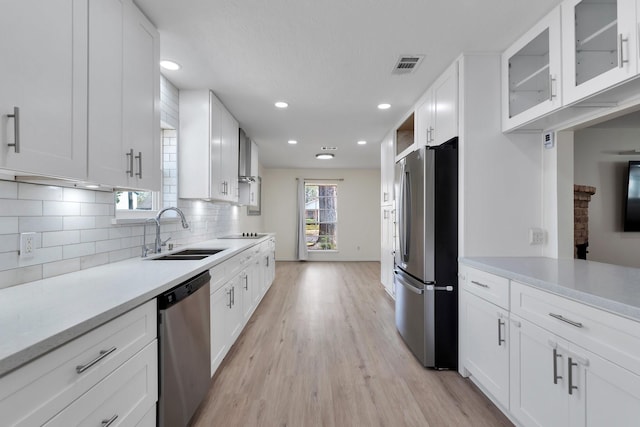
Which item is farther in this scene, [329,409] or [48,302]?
[329,409]

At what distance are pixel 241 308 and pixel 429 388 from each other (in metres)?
1.77

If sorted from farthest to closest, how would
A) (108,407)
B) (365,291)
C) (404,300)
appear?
1. (365,291)
2. (404,300)
3. (108,407)

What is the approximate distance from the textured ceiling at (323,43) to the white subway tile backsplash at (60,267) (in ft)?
5.12

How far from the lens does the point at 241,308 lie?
2945 mm

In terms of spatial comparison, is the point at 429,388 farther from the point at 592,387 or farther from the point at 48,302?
the point at 48,302

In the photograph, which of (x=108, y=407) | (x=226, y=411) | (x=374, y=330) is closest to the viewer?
(x=108, y=407)

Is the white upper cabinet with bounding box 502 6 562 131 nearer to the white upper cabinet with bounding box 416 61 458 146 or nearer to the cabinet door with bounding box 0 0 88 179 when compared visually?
the white upper cabinet with bounding box 416 61 458 146

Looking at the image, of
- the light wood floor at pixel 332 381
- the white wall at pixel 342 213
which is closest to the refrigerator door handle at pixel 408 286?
the light wood floor at pixel 332 381

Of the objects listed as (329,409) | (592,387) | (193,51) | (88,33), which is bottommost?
(329,409)

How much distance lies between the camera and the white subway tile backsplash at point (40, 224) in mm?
1391

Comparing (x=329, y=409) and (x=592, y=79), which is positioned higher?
(x=592, y=79)

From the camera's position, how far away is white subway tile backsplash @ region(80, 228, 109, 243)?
5.71 ft

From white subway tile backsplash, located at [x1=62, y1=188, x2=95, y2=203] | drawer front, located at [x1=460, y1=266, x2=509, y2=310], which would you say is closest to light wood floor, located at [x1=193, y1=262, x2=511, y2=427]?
drawer front, located at [x1=460, y1=266, x2=509, y2=310]

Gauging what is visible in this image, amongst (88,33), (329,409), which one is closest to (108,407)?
(329,409)
